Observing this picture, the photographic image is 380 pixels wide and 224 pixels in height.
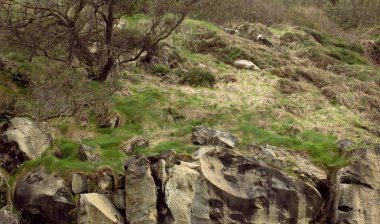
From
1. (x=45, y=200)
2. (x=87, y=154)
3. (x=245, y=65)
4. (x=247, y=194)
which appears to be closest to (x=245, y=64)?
(x=245, y=65)

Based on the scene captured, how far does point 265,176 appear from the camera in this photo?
931 cm

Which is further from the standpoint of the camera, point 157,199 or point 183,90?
point 183,90

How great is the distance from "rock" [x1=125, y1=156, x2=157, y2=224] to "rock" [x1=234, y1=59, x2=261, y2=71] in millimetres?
9559

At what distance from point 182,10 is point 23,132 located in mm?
6066

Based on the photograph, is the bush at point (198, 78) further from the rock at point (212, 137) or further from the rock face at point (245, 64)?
the rock at point (212, 137)

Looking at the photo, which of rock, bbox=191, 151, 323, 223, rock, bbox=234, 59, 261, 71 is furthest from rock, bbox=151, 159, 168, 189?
rock, bbox=234, 59, 261, 71

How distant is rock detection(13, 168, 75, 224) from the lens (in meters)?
8.21

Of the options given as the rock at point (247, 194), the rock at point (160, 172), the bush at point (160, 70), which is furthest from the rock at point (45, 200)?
the bush at point (160, 70)

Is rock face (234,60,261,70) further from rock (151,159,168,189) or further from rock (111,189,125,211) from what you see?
rock (111,189,125,211)

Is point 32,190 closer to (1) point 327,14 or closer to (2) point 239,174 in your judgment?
(2) point 239,174

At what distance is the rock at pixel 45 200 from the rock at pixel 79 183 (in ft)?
0.38

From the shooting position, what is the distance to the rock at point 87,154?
9.18 metres

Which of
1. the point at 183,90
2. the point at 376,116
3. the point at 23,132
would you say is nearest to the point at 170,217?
the point at 23,132

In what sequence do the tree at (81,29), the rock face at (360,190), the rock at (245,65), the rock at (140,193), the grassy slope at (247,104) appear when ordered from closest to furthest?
the rock at (140,193), the rock face at (360,190), the grassy slope at (247,104), the tree at (81,29), the rock at (245,65)
